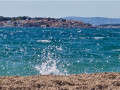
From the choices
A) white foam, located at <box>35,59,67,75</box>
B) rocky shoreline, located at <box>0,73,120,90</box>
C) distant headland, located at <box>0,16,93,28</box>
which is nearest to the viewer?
rocky shoreline, located at <box>0,73,120,90</box>

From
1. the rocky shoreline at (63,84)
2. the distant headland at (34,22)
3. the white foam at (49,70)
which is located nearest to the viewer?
the rocky shoreline at (63,84)

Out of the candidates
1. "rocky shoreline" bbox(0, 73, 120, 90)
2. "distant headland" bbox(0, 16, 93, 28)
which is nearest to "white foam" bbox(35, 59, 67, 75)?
"rocky shoreline" bbox(0, 73, 120, 90)

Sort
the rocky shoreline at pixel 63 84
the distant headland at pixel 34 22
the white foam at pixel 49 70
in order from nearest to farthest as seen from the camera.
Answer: the rocky shoreline at pixel 63 84 < the white foam at pixel 49 70 < the distant headland at pixel 34 22

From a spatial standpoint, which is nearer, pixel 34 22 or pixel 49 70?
pixel 49 70

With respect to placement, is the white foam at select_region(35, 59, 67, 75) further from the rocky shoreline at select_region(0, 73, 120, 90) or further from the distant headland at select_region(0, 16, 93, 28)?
the distant headland at select_region(0, 16, 93, 28)

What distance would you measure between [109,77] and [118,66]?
7.37 meters

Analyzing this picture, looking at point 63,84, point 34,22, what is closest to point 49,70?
point 63,84

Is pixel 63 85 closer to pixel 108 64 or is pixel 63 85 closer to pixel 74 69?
pixel 74 69

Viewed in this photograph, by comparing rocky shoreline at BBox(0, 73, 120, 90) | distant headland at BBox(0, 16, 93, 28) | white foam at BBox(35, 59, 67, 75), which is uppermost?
rocky shoreline at BBox(0, 73, 120, 90)

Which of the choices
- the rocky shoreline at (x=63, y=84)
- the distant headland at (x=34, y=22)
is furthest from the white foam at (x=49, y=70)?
the distant headland at (x=34, y=22)

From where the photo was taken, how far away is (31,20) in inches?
6191

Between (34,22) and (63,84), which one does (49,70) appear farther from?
(34,22)

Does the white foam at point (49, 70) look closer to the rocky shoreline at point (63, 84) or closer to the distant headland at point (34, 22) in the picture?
the rocky shoreline at point (63, 84)

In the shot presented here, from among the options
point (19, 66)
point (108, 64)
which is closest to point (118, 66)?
point (108, 64)
